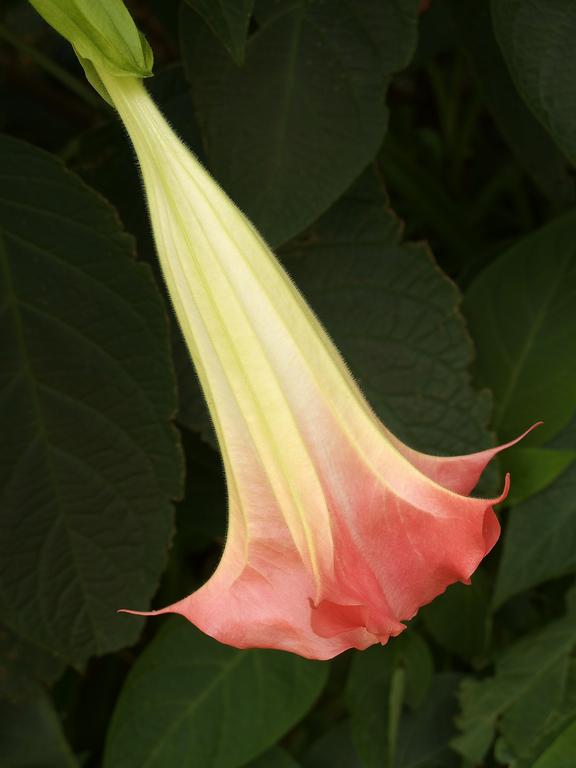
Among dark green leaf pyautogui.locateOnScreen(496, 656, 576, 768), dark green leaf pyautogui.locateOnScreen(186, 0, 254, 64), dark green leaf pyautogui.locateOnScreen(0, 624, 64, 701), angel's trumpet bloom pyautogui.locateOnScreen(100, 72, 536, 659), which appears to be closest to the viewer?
angel's trumpet bloom pyautogui.locateOnScreen(100, 72, 536, 659)

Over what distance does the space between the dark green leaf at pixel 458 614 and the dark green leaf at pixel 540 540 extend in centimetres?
4

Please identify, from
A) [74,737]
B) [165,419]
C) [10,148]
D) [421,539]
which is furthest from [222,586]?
[74,737]

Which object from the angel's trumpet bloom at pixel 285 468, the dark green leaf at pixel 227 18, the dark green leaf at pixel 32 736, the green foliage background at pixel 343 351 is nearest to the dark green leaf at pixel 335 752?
the green foliage background at pixel 343 351

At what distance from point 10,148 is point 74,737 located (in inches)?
24.2

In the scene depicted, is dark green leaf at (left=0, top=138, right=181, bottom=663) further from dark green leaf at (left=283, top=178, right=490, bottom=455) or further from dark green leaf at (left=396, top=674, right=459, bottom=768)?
dark green leaf at (left=396, top=674, right=459, bottom=768)

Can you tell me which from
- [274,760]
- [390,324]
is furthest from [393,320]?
[274,760]

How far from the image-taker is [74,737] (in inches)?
39.0

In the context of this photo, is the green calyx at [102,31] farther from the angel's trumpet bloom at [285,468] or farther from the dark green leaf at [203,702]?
the dark green leaf at [203,702]

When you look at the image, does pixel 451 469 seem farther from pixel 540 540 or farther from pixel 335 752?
pixel 335 752

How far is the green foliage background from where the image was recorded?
64cm

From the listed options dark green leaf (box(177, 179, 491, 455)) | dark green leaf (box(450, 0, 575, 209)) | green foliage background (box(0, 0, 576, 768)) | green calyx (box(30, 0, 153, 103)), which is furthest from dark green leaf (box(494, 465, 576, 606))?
green calyx (box(30, 0, 153, 103))

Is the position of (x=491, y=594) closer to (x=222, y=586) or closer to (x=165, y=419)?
(x=165, y=419)

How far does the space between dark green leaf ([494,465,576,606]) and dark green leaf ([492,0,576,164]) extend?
0.30 meters

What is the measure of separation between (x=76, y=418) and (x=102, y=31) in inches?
11.8
